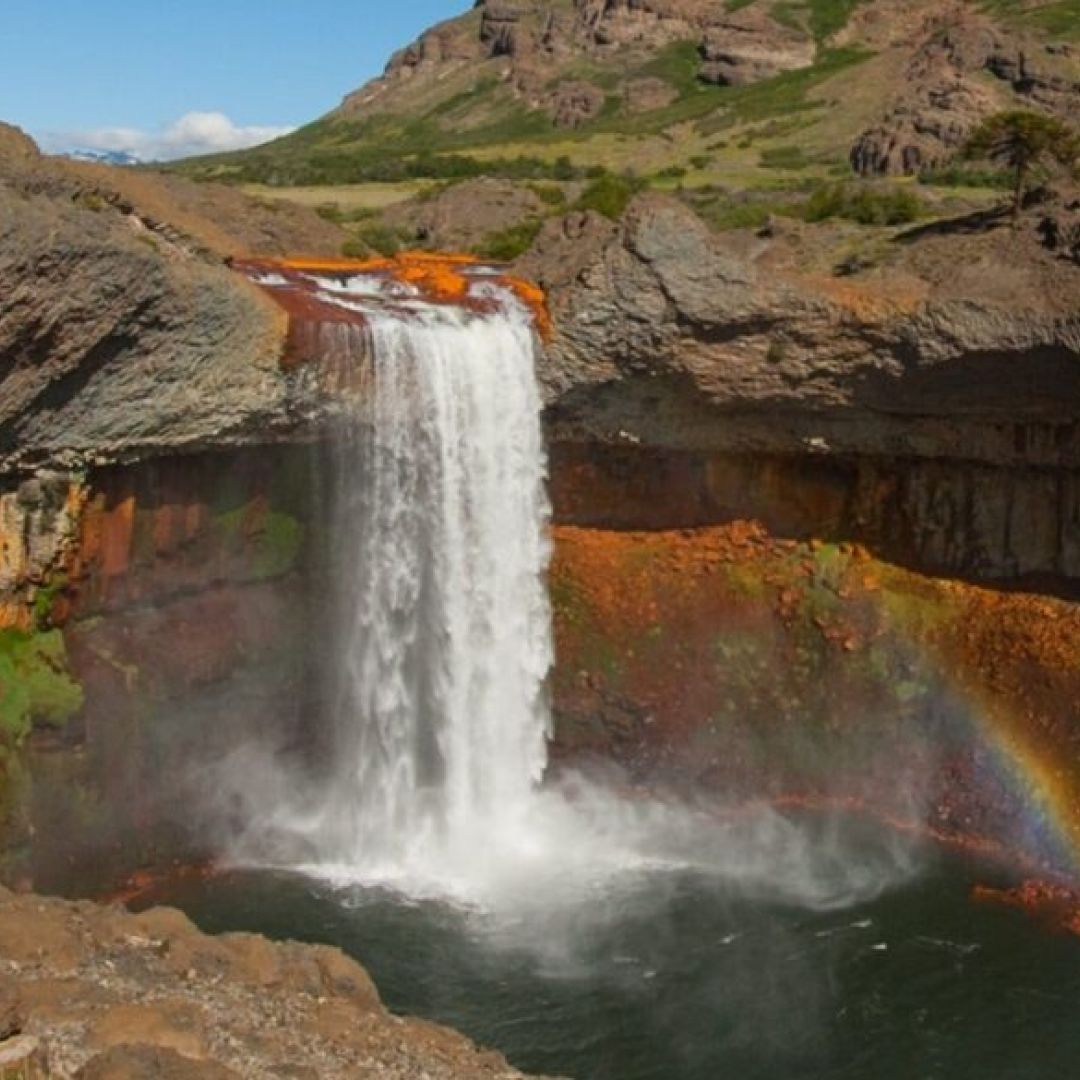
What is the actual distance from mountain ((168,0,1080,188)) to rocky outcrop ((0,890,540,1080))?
6390 cm

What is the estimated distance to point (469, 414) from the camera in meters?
29.3

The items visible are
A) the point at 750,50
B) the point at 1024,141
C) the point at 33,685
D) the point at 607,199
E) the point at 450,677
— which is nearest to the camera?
the point at 33,685

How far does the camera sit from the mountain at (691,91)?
8662 cm

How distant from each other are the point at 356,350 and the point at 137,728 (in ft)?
27.2

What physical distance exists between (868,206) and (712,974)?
3082 cm

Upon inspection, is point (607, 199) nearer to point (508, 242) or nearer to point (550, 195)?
point (508, 242)

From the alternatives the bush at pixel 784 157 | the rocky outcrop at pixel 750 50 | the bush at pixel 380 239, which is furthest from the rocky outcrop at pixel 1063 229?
the rocky outcrop at pixel 750 50

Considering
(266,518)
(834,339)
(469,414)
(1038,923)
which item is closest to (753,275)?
(834,339)

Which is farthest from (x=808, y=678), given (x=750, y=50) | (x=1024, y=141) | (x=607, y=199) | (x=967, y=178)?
(x=750, y=50)

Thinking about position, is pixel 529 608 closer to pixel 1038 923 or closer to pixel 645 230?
pixel 645 230

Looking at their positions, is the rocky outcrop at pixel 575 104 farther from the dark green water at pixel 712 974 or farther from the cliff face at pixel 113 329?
the dark green water at pixel 712 974

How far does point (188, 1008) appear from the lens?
16.1 meters

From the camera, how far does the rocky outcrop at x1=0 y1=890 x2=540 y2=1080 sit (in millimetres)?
14742

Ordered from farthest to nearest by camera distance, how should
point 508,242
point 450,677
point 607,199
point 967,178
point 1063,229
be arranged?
1. point 967,178
2. point 607,199
3. point 508,242
4. point 450,677
5. point 1063,229
